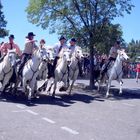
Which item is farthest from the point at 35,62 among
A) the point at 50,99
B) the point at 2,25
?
the point at 2,25

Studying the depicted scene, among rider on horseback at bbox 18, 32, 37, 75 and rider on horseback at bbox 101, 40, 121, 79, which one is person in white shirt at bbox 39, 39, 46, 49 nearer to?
rider on horseback at bbox 18, 32, 37, 75

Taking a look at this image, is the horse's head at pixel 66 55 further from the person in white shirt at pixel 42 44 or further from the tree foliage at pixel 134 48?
the tree foliage at pixel 134 48

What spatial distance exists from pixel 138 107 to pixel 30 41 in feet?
17.8

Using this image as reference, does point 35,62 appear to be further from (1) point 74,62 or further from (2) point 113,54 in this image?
(2) point 113,54

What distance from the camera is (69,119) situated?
12.3 m

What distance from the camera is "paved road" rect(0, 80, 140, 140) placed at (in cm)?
1008

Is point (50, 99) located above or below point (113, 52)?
below

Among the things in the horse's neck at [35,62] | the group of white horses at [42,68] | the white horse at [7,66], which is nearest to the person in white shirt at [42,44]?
the group of white horses at [42,68]

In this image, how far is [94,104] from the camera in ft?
53.2

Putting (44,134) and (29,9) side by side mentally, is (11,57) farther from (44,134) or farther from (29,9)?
(29,9)

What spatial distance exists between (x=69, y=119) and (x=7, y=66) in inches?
180

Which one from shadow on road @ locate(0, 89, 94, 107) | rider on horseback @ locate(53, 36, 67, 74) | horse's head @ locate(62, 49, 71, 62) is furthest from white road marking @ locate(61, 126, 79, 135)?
rider on horseback @ locate(53, 36, 67, 74)

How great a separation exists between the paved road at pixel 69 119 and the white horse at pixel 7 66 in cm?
94

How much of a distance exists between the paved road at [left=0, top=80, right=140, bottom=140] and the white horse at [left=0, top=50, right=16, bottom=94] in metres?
0.94
